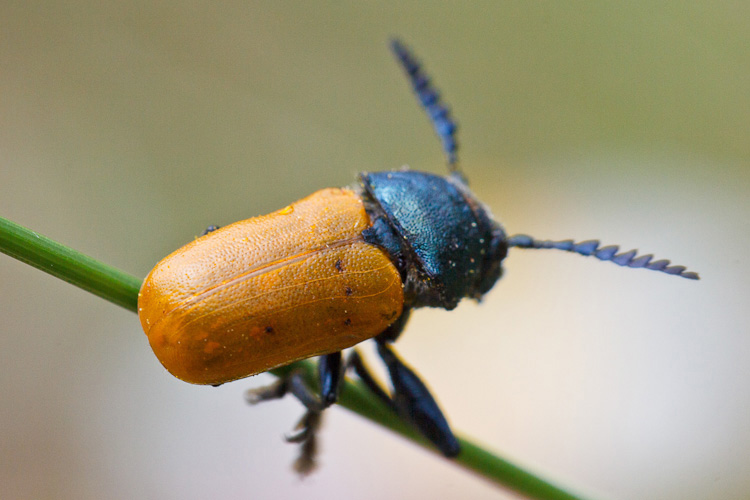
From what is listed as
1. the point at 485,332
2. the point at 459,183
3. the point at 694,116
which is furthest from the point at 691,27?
the point at 459,183

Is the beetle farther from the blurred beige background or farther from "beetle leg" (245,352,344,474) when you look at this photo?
the blurred beige background

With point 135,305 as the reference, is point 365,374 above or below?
below

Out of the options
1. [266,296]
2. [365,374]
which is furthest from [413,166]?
[266,296]

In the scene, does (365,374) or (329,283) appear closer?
(329,283)

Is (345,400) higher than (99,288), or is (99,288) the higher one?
(99,288)

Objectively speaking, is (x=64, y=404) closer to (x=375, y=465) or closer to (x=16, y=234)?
(x=375, y=465)

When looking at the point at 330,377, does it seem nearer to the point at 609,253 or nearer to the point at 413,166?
the point at 609,253
